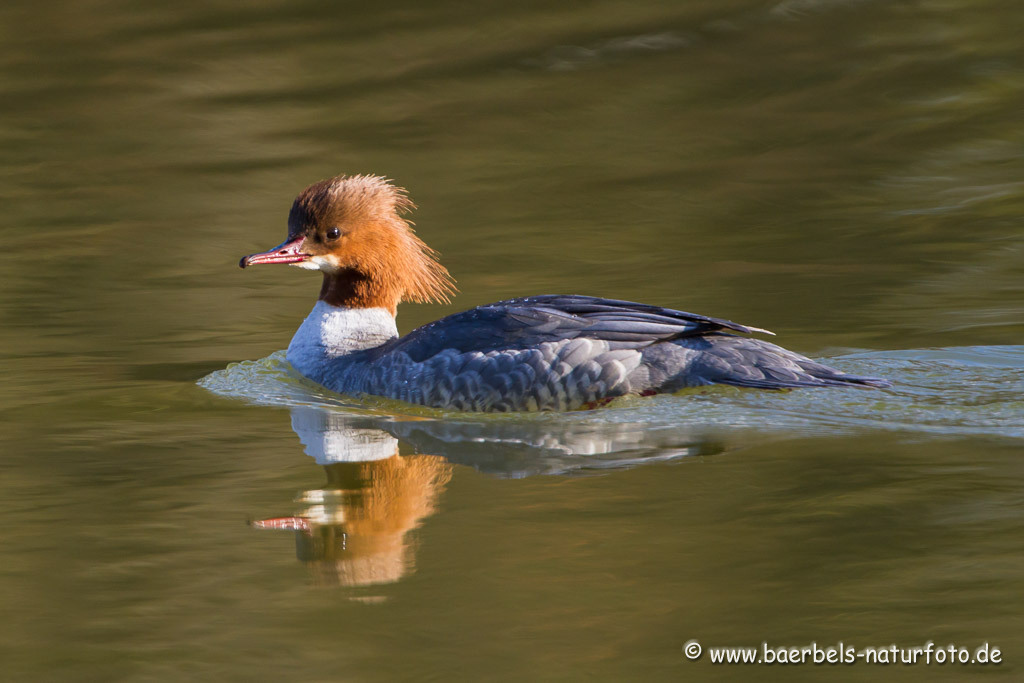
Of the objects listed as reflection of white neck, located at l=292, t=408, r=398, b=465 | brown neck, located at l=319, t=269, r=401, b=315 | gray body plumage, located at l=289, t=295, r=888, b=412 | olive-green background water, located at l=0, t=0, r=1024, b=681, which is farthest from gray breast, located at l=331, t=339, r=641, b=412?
brown neck, located at l=319, t=269, r=401, b=315

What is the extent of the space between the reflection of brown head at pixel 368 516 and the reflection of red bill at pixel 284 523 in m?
0.02

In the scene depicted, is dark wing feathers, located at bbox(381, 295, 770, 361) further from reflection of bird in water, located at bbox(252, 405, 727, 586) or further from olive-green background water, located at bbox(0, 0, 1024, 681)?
reflection of bird in water, located at bbox(252, 405, 727, 586)

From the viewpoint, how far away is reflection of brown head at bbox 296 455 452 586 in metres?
4.50

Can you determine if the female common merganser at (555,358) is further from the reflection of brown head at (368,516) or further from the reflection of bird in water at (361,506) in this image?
the reflection of brown head at (368,516)

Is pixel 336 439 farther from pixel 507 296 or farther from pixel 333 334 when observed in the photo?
pixel 507 296

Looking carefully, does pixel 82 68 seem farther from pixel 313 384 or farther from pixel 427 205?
pixel 313 384

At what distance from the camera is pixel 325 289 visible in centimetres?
761

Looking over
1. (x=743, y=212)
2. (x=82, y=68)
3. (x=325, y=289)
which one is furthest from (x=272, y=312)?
(x=82, y=68)

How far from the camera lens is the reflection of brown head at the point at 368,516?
4.50 m

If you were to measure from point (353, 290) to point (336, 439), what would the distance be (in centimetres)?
158

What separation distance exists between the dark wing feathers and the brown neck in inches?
33.5

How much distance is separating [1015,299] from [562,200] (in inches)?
166

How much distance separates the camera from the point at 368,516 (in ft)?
16.5

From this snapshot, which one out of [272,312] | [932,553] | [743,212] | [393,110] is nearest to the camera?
[932,553]
